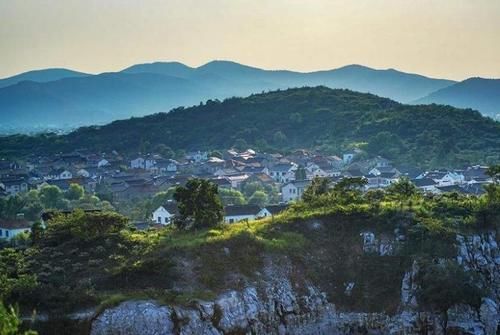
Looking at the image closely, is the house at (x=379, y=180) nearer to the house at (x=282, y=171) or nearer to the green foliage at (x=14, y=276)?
the house at (x=282, y=171)

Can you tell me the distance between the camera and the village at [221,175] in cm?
5747

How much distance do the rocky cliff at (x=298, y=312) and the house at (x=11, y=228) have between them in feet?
80.9

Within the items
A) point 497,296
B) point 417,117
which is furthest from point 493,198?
point 417,117

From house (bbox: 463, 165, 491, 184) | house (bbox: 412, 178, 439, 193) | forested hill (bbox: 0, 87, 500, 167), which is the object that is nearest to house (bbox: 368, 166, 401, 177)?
forested hill (bbox: 0, 87, 500, 167)

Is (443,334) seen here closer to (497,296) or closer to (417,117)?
(497,296)

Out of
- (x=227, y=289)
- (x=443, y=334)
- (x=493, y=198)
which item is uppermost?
(x=493, y=198)

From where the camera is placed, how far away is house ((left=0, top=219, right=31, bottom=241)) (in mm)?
47184

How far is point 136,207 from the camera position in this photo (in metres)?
58.1

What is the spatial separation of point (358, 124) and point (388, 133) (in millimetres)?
11227

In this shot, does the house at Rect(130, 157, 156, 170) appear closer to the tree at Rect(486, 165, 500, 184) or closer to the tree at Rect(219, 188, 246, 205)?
the tree at Rect(219, 188, 246, 205)

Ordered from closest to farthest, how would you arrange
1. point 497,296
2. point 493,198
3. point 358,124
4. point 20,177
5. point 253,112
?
point 497,296 < point 493,198 < point 20,177 < point 358,124 < point 253,112

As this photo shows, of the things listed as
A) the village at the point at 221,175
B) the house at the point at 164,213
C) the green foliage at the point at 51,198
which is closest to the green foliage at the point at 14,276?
the village at the point at 221,175

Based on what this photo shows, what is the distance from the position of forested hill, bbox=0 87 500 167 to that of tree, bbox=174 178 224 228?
5190 cm

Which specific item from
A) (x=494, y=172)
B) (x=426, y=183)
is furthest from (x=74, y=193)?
(x=494, y=172)
